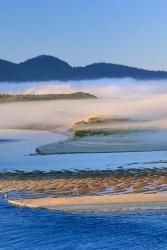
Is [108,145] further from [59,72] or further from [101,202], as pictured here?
[59,72]

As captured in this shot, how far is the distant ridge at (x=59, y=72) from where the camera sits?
6235 inches

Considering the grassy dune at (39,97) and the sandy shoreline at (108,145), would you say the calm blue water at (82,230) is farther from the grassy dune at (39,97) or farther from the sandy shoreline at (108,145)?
the grassy dune at (39,97)

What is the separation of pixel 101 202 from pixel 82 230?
3259 millimetres

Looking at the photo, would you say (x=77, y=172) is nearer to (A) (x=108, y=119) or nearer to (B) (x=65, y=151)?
(B) (x=65, y=151)

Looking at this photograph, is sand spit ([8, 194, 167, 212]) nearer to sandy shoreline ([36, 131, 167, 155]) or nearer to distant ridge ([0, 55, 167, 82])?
sandy shoreline ([36, 131, 167, 155])

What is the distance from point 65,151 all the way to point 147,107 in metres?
41.8

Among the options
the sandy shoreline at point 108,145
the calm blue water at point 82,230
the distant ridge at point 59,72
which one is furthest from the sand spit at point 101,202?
the distant ridge at point 59,72

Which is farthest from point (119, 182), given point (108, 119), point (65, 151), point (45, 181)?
point (108, 119)

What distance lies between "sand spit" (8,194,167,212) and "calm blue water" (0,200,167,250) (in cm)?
65

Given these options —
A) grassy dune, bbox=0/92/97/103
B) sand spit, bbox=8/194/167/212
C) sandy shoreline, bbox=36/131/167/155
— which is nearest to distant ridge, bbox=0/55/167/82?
grassy dune, bbox=0/92/97/103

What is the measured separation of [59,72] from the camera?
172 meters

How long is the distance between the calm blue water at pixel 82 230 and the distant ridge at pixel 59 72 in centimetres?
Answer: 12801

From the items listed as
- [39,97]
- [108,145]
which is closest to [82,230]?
[108,145]

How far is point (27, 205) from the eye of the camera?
22.1m
